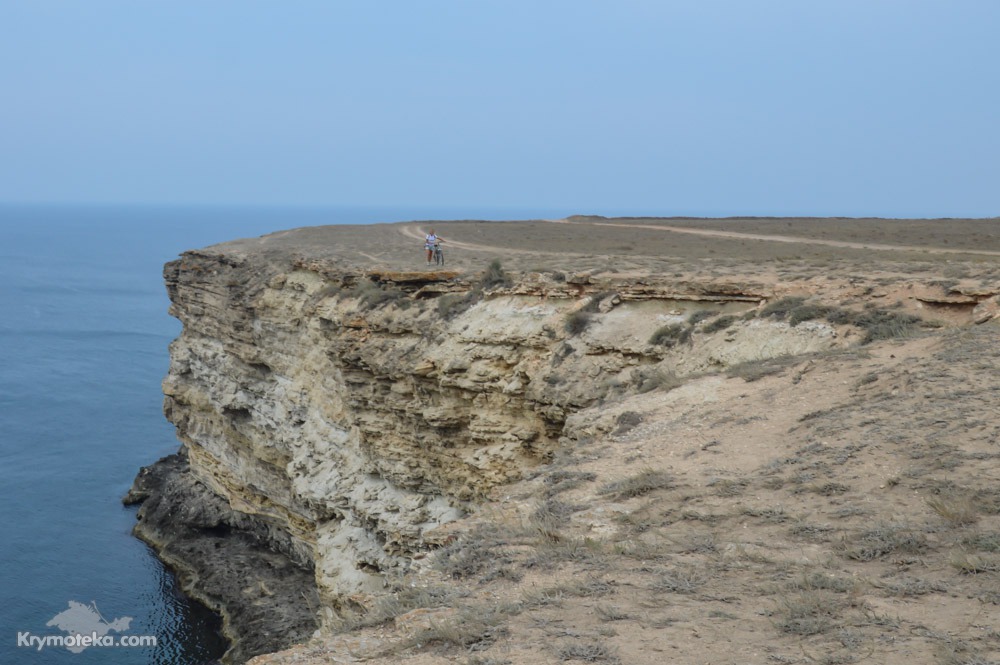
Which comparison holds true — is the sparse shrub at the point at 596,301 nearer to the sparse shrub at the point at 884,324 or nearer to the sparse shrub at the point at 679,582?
the sparse shrub at the point at 884,324

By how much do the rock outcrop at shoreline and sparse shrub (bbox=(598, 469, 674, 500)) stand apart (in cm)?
214

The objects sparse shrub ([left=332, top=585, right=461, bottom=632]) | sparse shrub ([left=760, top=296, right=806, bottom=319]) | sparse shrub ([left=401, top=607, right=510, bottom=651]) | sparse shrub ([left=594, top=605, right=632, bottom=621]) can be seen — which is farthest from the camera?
sparse shrub ([left=760, top=296, right=806, bottom=319])

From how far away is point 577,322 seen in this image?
1839cm

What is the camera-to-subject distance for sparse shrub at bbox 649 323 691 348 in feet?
55.3

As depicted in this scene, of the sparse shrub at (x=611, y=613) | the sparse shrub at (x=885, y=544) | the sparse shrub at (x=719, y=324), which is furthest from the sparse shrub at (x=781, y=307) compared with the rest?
the sparse shrub at (x=611, y=613)

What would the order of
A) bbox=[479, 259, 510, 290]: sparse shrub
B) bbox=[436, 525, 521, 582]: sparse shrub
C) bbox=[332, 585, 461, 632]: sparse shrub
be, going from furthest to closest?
bbox=[479, 259, 510, 290]: sparse shrub < bbox=[436, 525, 521, 582]: sparse shrub < bbox=[332, 585, 461, 632]: sparse shrub

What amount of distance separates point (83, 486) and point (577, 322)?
94.9 feet

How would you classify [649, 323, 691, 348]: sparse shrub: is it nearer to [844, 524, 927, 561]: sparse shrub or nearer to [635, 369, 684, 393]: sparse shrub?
[635, 369, 684, 393]: sparse shrub

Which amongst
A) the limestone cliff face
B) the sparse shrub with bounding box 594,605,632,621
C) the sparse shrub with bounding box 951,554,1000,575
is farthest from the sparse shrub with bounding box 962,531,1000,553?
the limestone cliff face

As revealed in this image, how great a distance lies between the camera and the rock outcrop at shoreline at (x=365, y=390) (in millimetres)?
17359

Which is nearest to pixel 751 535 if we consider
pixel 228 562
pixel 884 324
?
pixel 884 324

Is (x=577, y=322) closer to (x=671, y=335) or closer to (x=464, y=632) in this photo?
(x=671, y=335)

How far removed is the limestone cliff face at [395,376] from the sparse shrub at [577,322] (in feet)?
0.12

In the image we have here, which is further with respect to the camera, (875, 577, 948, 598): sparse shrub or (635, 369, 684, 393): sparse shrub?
(635, 369, 684, 393): sparse shrub
